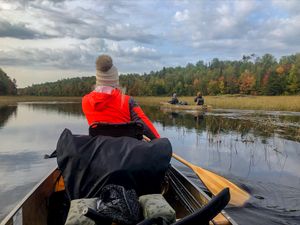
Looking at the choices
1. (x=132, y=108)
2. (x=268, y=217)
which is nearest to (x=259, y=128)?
(x=268, y=217)

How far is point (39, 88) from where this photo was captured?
154 m

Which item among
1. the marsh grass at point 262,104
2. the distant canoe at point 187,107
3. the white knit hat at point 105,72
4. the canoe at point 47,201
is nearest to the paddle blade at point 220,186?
the canoe at point 47,201

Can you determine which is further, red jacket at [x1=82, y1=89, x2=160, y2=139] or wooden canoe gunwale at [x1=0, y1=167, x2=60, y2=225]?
red jacket at [x1=82, y1=89, x2=160, y2=139]

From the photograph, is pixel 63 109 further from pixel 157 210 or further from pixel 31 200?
pixel 157 210

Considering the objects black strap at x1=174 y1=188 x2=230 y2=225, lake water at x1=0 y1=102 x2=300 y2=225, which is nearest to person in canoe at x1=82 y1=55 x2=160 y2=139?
black strap at x1=174 y1=188 x2=230 y2=225

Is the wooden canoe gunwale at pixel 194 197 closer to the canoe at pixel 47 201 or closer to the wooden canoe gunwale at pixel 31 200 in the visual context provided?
the canoe at pixel 47 201

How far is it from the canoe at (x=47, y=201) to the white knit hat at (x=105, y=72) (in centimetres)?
148

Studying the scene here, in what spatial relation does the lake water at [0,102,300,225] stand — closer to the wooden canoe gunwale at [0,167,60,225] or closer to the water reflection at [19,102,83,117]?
the wooden canoe gunwale at [0,167,60,225]

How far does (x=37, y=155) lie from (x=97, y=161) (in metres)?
8.92

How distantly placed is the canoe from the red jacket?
1.03 metres

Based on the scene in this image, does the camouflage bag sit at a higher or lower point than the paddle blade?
higher

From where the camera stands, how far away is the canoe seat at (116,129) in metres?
3.92

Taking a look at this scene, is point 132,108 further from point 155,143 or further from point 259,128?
point 259,128

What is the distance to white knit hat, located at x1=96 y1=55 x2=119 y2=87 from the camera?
4.10 meters
